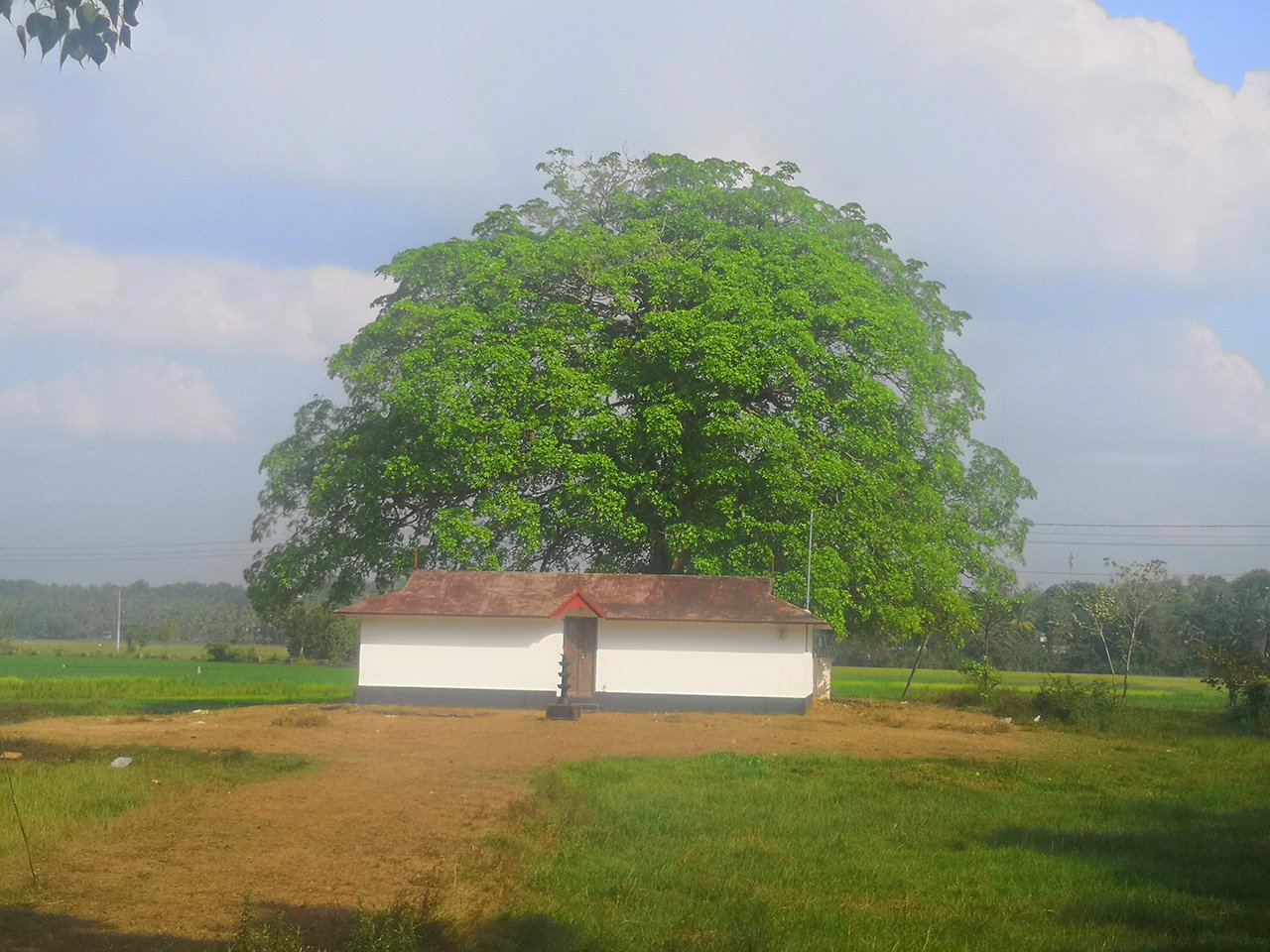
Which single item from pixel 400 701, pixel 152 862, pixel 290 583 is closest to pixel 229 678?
pixel 290 583

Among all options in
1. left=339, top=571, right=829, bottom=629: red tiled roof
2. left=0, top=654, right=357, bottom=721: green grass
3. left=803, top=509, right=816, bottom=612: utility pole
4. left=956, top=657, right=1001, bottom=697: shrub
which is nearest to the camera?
left=803, top=509, right=816, bottom=612: utility pole

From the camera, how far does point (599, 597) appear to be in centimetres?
3080

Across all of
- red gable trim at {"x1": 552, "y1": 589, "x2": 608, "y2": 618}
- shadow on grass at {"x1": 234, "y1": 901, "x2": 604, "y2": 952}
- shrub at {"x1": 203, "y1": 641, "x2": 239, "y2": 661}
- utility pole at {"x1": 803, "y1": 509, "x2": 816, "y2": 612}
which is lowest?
shrub at {"x1": 203, "y1": 641, "x2": 239, "y2": 661}

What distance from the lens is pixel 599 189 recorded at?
3641 cm

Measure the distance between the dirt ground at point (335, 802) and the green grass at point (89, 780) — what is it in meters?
0.38

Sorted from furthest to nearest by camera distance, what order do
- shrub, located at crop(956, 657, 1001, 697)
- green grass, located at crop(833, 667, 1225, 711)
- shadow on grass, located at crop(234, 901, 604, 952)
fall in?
green grass, located at crop(833, 667, 1225, 711)
shrub, located at crop(956, 657, 1001, 697)
shadow on grass, located at crop(234, 901, 604, 952)

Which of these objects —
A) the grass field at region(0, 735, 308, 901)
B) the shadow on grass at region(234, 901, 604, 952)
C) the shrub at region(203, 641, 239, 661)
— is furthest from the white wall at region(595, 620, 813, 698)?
the shrub at region(203, 641, 239, 661)

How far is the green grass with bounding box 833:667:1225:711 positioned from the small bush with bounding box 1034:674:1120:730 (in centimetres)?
767

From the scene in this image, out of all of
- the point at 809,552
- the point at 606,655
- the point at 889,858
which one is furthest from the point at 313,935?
the point at 809,552

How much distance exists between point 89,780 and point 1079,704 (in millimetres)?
22880

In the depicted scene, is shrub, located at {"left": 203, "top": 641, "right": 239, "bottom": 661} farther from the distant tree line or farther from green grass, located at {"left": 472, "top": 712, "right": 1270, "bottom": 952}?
green grass, located at {"left": 472, "top": 712, "right": 1270, "bottom": 952}

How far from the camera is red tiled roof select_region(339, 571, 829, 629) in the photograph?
96.5 ft

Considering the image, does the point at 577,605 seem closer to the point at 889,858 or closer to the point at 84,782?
the point at 84,782

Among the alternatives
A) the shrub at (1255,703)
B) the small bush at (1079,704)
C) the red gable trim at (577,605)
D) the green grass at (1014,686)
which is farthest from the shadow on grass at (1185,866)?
the green grass at (1014,686)
